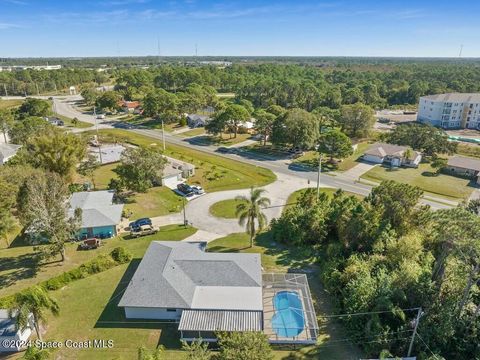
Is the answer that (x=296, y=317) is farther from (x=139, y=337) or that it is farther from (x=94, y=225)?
(x=94, y=225)

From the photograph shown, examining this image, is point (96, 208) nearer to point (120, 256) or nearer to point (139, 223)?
point (139, 223)

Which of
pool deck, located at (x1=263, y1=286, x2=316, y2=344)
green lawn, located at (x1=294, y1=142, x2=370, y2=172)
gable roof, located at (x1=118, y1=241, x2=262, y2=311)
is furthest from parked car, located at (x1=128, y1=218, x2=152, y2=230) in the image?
green lawn, located at (x1=294, y1=142, x2=370, y2=172)

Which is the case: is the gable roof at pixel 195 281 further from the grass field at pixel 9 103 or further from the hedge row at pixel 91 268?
the grass field at pixel 9 103

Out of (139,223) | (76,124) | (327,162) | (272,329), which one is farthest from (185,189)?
(76,124)

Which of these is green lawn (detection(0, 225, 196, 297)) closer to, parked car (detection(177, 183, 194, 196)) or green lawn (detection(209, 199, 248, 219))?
green lawn (detection(209, 199, 248, 219))

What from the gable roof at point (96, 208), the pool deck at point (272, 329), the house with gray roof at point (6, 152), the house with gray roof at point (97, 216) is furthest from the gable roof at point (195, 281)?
the house with gray roof at point (6, 152)
